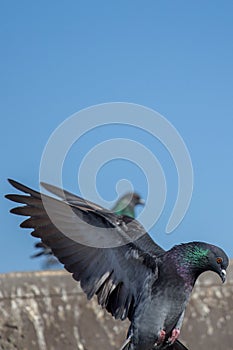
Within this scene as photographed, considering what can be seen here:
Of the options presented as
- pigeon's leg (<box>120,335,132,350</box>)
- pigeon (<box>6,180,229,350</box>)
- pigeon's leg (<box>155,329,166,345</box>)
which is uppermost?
pigeon (<box>6,180,229,350</box>)

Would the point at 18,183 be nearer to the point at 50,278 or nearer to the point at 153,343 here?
the point at 153,343

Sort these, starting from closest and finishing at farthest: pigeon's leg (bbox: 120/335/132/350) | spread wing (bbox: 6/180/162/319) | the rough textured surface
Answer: spread wing (bbox: 6/180/162/319), pigeon's leg (bbox: 120/335/132/350), the rough textured surface

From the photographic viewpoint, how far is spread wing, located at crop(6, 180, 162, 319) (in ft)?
15.6

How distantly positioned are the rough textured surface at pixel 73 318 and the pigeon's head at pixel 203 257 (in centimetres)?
183

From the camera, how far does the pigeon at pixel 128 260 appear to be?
15.6 ft

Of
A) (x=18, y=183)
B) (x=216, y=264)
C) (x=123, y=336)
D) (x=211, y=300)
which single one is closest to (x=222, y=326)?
(x=211, y=300)

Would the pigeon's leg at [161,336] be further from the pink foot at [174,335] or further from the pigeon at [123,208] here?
the pigeon at [123,208]

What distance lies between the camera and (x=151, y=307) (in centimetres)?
479

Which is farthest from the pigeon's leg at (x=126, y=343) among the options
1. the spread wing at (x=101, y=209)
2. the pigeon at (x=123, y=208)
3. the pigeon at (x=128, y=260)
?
the pigeon at (x=123, y=208)

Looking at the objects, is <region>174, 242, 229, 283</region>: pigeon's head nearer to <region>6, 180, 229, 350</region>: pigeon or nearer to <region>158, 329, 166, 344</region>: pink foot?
<region>6, 180, 229, 350</region>: pigeon

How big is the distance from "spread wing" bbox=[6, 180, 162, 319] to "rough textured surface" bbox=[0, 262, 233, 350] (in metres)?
1.60

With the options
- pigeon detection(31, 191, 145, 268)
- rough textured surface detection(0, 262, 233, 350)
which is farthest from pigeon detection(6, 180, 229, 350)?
pigeon detection(31, 191, 145, 268)

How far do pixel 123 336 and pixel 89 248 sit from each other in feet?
6.12

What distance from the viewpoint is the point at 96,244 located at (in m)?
4.84
